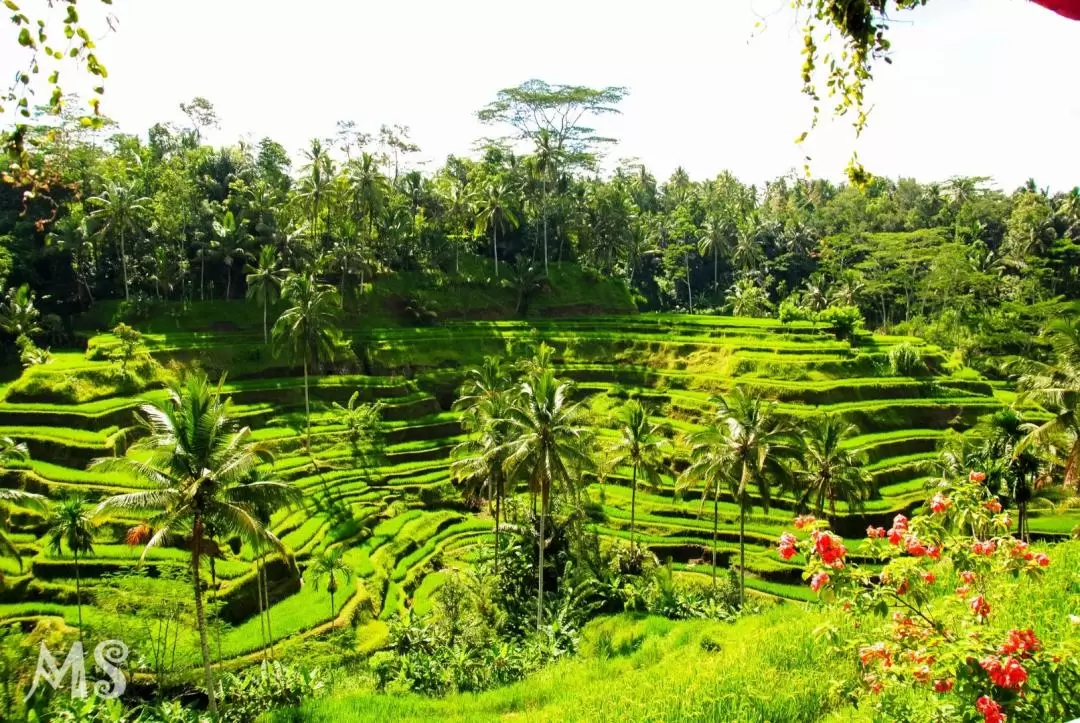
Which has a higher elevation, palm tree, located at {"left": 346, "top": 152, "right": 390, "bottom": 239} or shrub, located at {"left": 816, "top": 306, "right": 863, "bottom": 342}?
palm tree, located at {"left": 346, "top": 152, "right": 390, "bottom": 239}

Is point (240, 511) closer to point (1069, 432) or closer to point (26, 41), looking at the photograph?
point (26, 41)

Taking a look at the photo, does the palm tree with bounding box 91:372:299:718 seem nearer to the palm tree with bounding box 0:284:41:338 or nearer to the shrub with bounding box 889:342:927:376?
the palm tree with bounding box 0:284:41:338

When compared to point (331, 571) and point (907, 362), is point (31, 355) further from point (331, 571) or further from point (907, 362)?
point (907, 362)

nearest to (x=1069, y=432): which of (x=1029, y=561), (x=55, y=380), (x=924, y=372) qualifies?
(x=924, y=372)

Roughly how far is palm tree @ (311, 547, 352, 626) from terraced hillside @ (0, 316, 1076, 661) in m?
0.53

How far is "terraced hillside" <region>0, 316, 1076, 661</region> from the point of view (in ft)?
90.0

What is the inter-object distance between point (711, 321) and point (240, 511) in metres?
50.6

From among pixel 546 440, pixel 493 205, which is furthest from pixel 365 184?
pixel 546 440

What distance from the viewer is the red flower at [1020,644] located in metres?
4.75

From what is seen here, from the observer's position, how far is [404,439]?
45.5m

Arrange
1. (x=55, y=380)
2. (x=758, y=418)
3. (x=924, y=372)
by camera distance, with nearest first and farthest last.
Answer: (x=758, y=418) → (x=55, y=380) → (x=924, y=372)

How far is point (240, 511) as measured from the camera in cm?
1741

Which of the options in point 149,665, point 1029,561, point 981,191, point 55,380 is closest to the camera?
point 1029,561

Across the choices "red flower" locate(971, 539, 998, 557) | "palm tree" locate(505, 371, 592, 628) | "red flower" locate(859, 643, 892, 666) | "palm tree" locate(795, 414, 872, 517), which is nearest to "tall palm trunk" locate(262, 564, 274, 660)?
"palm tree" locate(505, 371, 592, 628)
